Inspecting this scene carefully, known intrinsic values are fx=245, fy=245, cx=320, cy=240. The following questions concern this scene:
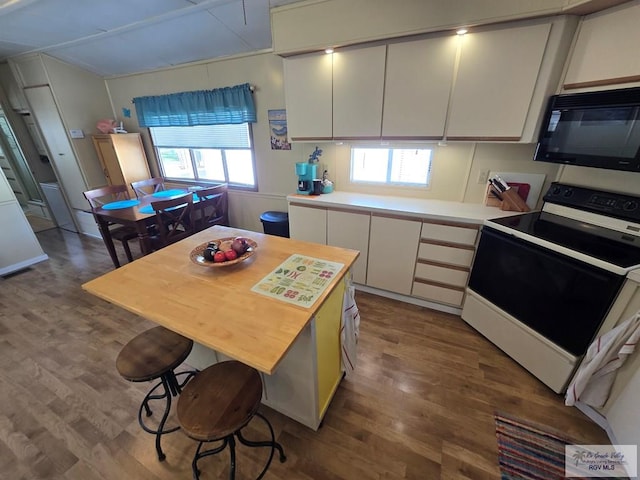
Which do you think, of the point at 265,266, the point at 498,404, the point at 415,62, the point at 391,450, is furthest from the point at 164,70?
the point at 498,404

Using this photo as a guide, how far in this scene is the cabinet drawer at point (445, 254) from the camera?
2.00 meters

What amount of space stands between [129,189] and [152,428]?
339cm

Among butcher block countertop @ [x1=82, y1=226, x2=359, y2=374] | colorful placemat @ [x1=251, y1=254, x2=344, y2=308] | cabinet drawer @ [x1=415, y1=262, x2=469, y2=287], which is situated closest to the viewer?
butcher block countertop @ [x1=82, y1=226, x2=359, y2=374]

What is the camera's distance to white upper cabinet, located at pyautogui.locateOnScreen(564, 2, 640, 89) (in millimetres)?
1333

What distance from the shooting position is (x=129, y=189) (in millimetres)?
3613

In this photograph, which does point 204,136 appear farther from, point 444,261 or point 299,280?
point 444,261

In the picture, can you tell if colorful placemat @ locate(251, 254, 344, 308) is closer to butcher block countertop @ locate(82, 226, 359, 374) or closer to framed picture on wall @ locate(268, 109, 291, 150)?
butcher block countertop @ locate(82, 226, 359, 374)

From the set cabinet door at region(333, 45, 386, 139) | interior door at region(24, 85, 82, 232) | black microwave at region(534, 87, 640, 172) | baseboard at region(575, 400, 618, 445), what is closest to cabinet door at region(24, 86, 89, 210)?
interior door at region(24, 85, 82, 232)

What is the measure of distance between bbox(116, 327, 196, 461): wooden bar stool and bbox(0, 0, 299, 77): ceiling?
103 inches

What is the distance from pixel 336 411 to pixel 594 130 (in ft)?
7.60

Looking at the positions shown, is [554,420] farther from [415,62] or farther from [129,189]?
[129,189]

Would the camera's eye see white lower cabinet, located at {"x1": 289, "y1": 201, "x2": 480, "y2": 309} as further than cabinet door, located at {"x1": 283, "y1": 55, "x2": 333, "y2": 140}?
No

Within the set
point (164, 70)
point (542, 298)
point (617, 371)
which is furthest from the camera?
point (164, 70)

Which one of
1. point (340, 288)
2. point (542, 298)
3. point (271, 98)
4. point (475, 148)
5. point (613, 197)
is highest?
point (271, 98)
